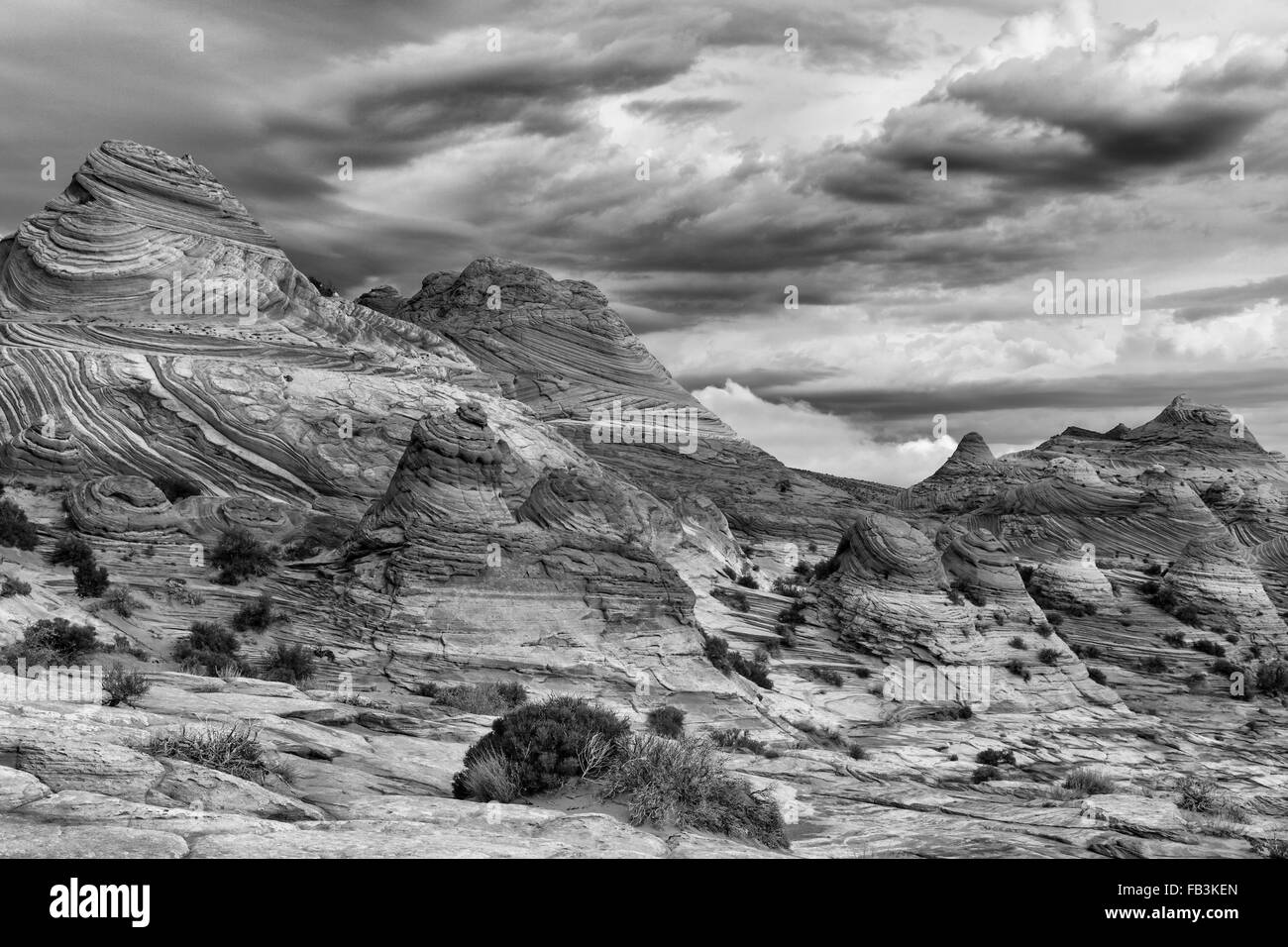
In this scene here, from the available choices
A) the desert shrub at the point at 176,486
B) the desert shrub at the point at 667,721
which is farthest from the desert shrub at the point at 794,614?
the desert shrub at the point at 176,486

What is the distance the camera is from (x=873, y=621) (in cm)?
4891

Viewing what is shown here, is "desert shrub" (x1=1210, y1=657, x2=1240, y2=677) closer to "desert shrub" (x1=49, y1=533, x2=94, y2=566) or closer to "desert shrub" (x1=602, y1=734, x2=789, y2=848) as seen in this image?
"desert shrub" (x1=602, y1=734, x2=789, y2=848)

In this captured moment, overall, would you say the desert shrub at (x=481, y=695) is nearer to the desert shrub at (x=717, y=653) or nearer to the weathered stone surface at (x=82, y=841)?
the desert shrub at (x=717, y=653)

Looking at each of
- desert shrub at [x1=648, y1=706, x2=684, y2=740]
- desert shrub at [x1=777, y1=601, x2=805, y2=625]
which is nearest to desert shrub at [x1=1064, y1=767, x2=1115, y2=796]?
desert shrub at [x1=648, y1=706, x2=684, y2=740]

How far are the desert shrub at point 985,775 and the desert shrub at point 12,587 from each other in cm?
2726

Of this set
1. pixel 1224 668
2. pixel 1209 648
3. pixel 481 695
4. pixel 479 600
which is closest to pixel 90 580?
pixel 479 600

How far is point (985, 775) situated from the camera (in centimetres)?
3472

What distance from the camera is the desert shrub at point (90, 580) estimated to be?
35.0 meters

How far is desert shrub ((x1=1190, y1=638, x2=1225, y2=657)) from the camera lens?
60562mm

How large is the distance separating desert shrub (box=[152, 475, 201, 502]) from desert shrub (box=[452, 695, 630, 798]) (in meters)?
37.8

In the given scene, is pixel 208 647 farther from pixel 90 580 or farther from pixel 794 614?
pixel 794 614

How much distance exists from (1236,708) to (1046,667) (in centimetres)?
1098

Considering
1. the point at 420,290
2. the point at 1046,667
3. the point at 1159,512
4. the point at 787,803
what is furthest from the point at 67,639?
the point at 420,290
